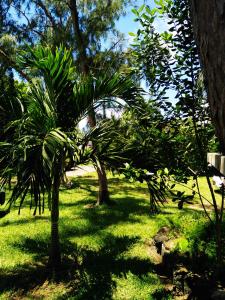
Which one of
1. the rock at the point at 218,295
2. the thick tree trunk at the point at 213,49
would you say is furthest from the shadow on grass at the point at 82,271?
the thick tree trunk at the point at 213,49

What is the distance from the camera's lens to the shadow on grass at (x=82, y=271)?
477 centimetres

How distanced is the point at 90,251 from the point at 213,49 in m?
5.39

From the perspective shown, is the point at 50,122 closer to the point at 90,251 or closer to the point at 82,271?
A: the point at 82,271

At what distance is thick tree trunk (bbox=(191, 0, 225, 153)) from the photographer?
4.07ft

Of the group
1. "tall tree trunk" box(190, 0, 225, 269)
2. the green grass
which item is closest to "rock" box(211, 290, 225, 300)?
the green grass

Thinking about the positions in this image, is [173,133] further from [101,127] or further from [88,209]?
[88,209]

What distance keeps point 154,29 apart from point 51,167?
217 cm

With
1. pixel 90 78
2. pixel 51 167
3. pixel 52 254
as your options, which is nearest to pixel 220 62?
pixel 51 167

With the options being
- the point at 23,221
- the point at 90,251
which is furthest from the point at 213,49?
the point at 23,221

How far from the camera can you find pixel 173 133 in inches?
178

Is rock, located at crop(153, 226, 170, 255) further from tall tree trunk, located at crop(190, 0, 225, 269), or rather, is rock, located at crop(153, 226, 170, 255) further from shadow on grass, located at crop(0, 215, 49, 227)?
tall tree trunk, located at crop(190, 0, 225, 269)

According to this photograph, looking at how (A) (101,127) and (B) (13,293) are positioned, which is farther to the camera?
(A) (101,127)

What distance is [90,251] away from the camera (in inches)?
242

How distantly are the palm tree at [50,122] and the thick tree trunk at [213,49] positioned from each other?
2.66 meters
